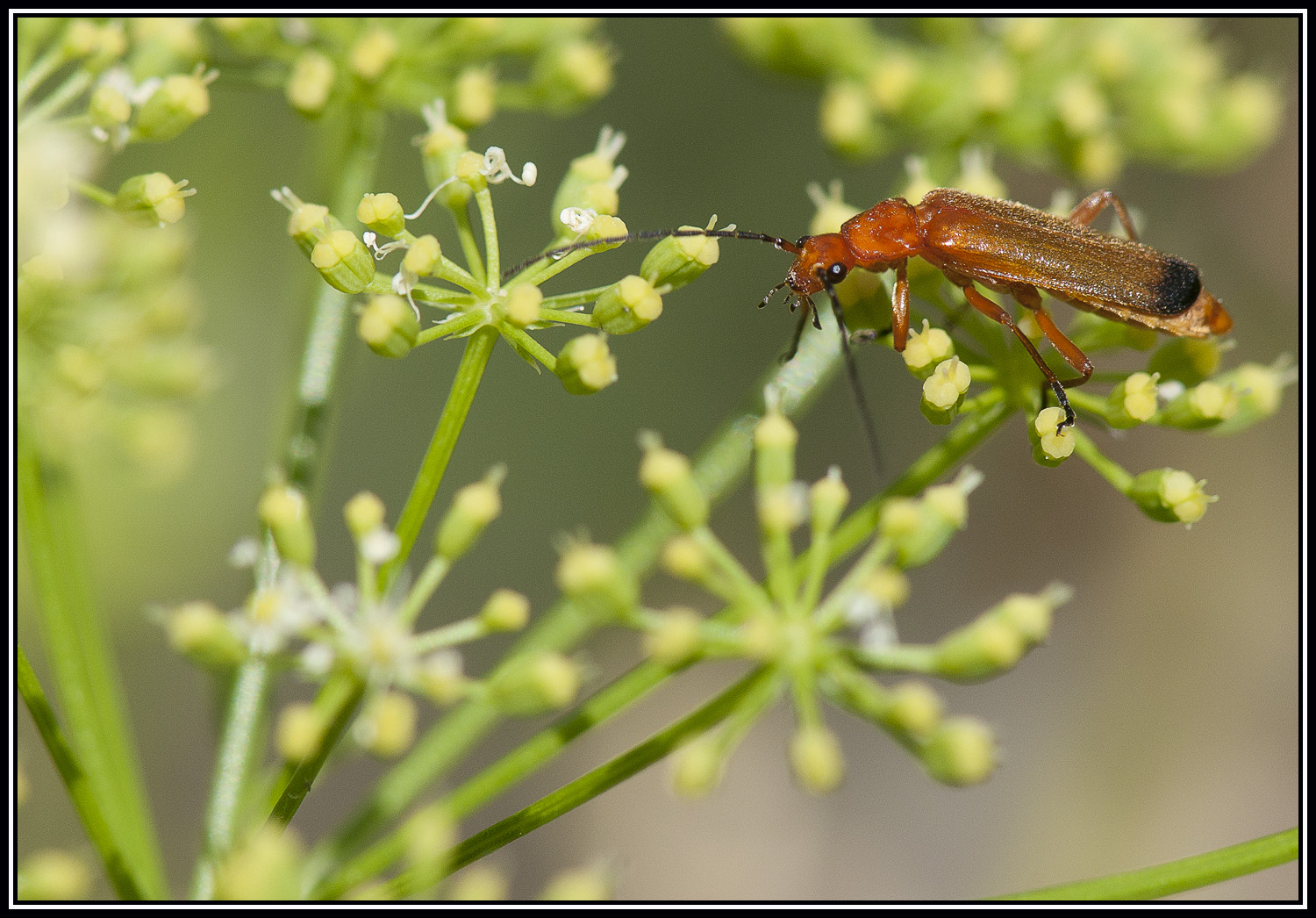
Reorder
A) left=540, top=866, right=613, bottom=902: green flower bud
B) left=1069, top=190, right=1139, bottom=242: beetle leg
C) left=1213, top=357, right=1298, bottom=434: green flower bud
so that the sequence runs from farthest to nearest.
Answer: left=1069, top=190, right=1139, bottom=242: beetle leg
left=1213, top=357, right=1298, bottom=434: green flower bud
left=540, top=866, right=613, bottom=902: green flower bud

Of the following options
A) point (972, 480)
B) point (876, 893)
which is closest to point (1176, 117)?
point (972, 480)

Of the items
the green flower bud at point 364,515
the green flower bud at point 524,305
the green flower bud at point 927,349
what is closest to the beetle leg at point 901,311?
the green flower bud at point 927,349

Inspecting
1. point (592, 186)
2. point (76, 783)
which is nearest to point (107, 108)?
point (592, 186)

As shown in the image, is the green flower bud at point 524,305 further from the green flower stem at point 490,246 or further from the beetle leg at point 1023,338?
the beetle leg at point 1023,338

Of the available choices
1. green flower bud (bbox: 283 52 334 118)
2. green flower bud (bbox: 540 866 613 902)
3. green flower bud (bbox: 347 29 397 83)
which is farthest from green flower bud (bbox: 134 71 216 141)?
green flower bud (bbox: 540 866 613 902)

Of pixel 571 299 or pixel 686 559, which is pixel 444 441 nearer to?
pixel 571 299

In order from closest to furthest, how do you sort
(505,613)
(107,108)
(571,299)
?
(505,613) → (571,299) → (107,108)

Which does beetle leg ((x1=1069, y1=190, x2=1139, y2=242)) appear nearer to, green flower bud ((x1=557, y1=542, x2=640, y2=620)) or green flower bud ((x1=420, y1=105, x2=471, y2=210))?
green flower bud ((x1=420, y1=105, x2=471, y2=210))

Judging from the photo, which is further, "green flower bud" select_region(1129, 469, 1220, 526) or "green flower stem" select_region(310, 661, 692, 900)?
"green flower bud" select_region(1129, 469, 1220, 526)
